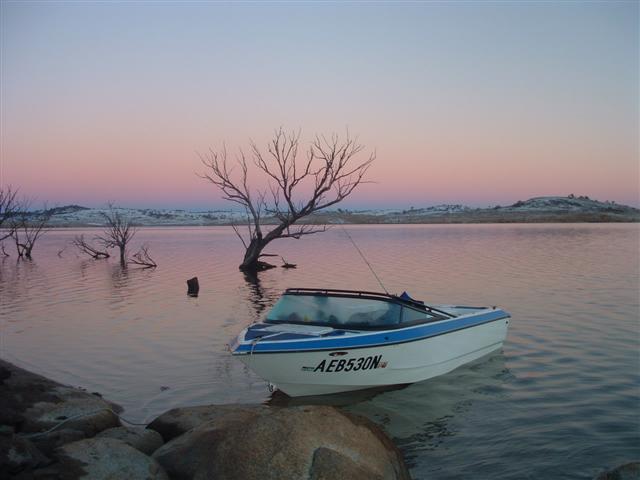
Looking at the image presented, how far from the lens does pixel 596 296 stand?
19562 mm

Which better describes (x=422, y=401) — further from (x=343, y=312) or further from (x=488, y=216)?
(x=488, y=216)

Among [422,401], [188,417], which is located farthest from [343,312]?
[188,417]

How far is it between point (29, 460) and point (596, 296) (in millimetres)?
19102

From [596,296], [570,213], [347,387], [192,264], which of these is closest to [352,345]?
[347,387]

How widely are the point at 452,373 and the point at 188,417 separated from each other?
5840 mm

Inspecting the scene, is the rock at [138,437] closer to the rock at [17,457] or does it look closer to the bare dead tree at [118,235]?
the rock at [17,457]

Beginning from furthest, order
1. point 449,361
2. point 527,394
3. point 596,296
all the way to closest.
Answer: point 596,296 < point 449,361 < point 527,394

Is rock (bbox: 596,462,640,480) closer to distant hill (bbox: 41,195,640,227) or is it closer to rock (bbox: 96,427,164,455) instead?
rock (bbox: 96,427,164,455)

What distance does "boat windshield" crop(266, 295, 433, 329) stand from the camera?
9930 millimetres

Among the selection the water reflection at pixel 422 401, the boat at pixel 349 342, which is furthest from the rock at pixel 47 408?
the water reflection at pixel 422 401

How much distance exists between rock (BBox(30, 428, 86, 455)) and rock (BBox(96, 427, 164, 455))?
26 centimetres

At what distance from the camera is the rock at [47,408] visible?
6781mm

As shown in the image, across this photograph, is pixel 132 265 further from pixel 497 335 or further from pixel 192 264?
pixel 497 335

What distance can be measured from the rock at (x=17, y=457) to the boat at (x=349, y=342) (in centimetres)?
391
